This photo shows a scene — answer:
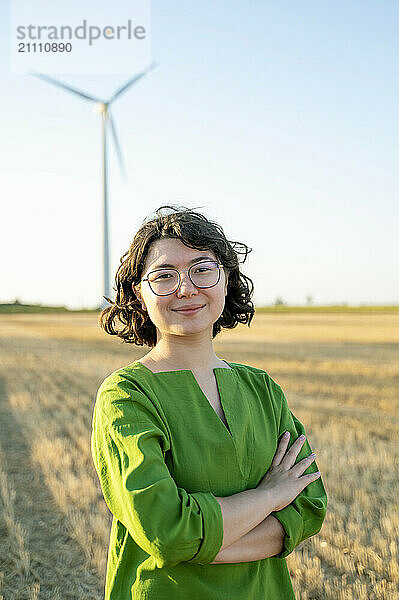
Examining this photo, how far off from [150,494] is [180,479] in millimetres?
186

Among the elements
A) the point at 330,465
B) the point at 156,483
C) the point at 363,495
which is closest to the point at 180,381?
the point at 156,483

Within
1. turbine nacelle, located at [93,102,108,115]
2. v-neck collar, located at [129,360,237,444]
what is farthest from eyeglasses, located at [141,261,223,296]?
turbine nacelle, located at [93,102,108,115]

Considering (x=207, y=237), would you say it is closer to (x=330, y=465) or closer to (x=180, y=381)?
(x=180, y=381)

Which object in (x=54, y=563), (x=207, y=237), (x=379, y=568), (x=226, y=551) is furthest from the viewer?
(x=54, y=563)

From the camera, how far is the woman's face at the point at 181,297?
218 cm

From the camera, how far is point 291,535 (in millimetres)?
2162

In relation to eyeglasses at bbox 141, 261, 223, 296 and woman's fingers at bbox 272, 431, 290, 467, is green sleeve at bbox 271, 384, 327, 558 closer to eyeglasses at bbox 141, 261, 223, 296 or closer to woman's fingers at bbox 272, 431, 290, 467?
woman's fingers at bbox 272, 431, 290, 467

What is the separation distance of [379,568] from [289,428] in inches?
107

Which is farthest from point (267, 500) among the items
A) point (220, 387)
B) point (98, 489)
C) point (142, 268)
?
point (98, 489)

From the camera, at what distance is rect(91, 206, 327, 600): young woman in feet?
6.34

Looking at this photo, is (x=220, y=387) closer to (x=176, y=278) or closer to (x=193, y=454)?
(x=193, y=454)

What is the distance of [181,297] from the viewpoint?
2.19m

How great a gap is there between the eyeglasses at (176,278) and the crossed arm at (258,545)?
843mm

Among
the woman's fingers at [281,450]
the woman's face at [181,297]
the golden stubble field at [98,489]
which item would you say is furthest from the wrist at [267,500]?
the golden stubble field at [98,489]
